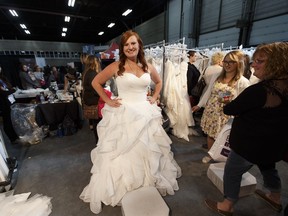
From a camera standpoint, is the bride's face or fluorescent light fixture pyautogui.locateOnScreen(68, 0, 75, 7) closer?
the bride's face

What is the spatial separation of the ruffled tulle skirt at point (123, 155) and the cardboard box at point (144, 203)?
0.08 meters

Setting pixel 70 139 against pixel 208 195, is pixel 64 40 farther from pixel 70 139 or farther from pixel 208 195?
pixel 208 195

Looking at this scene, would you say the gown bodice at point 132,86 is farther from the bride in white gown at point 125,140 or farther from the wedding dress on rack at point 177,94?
the wedding dress on rack at point 177,94

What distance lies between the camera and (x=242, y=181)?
1708 millimetres

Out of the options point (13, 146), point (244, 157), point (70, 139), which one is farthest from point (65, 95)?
point (244, 157)

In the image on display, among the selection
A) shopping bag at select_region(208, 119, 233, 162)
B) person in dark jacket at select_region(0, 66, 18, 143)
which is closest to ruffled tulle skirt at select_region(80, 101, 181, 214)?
shopping bag at select_region(208, 119, 233, 162)

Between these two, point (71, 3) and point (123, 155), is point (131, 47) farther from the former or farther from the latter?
point (71, 3)

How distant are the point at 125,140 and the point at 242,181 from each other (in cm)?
129

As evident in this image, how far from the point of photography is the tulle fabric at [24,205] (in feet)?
4.96

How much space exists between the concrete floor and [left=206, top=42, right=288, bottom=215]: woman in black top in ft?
1.92

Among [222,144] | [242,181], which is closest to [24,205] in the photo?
[222,144]

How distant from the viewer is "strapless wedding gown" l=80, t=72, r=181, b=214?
154cm

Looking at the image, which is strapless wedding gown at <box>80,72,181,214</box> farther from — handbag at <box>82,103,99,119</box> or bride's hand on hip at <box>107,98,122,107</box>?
handbag at <box>82,103,99,119</box>

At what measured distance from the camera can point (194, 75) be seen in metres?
3.03
